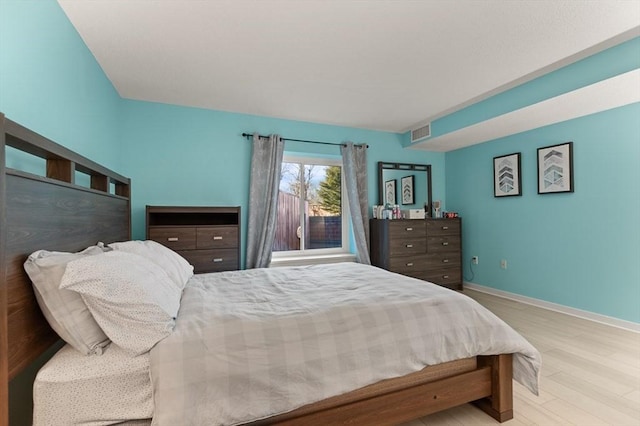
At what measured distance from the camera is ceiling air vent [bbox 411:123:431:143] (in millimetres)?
3891

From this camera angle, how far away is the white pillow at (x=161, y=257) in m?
1.67

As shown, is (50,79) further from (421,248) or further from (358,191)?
(421,248)

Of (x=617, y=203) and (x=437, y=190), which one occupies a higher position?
(x=437, y=190)

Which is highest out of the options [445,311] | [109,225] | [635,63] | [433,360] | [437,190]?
[635,63]

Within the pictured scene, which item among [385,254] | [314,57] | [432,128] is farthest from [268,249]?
[432,128]

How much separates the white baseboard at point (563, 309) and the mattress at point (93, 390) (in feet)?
13.0

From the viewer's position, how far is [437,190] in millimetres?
4719

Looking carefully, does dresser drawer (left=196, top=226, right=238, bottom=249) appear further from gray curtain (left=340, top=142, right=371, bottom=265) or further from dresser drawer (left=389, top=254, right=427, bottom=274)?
dresser drawer (left=389, top=254, right=427, bottom=274)

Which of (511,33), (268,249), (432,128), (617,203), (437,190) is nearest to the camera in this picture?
(511,33)

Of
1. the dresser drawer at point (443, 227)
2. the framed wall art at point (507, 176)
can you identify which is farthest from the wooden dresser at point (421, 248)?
the framed wall art at point (507, 176)

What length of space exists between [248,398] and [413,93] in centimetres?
297

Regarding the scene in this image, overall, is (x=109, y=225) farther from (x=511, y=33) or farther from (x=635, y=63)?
(x=635, y=63)

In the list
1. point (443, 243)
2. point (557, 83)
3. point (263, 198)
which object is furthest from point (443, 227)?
point (263, 198)

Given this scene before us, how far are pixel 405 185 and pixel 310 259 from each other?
189 cm
